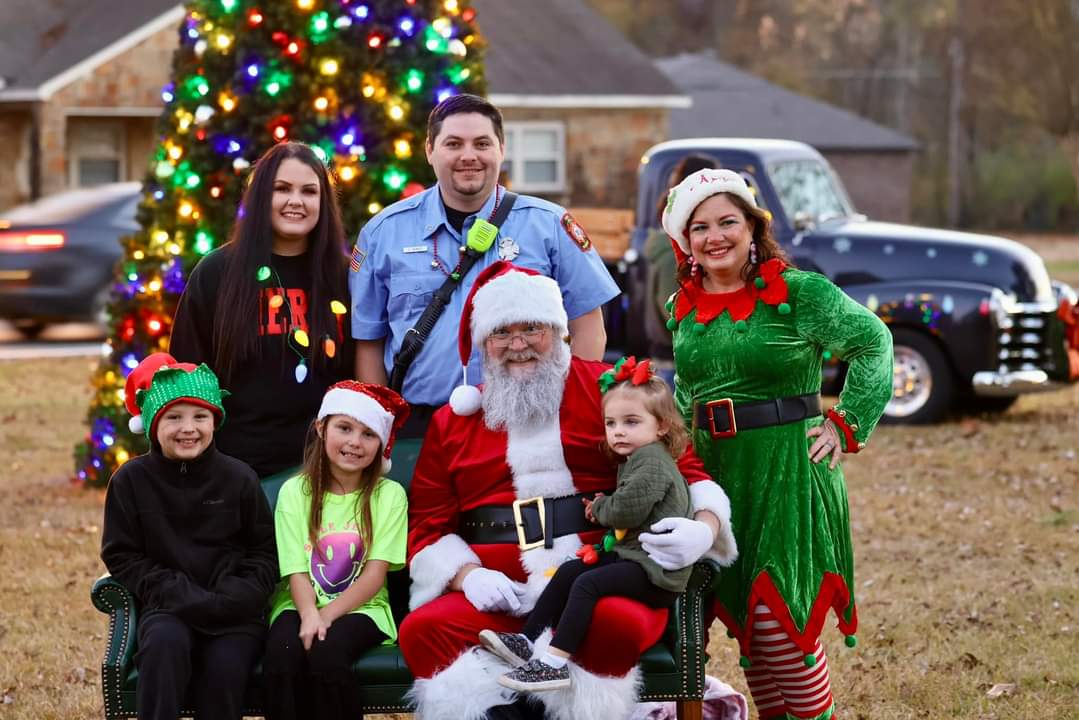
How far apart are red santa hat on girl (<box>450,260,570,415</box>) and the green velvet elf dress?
1.38ft

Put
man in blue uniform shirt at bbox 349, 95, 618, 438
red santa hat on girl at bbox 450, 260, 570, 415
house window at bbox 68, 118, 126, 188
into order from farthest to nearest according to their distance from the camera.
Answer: house window at bbox 68, 118, 126, 188 < man in blue uniform shirt at bbox 349, 95, 618, 438 < red santa hat on girl at bbox 450, 260, 570, 415

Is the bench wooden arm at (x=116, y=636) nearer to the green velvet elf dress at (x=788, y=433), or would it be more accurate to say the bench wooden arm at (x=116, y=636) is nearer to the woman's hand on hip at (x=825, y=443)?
the green velvet elf dress at (x=788, y=433)

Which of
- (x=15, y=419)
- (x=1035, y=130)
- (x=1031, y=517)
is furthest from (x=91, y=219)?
(x=1035, y=130)

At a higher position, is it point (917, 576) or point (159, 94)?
point (159, 94)

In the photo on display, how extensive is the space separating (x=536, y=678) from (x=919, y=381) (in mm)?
8149

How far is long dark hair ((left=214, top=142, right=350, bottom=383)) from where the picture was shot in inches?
197

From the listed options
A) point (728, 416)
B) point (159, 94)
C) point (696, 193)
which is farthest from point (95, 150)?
point (728, 416)

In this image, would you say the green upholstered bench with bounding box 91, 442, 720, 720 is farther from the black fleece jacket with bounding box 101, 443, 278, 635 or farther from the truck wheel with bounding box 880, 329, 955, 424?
the truck wheel with bounding box 880, 329, 955, 424

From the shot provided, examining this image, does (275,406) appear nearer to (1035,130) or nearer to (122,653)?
(122,653)

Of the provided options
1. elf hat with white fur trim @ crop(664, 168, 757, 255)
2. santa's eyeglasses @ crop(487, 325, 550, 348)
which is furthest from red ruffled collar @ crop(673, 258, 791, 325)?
santa's eyeglasses @ crop(487, 325, 550, 348)

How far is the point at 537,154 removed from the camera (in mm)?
28031

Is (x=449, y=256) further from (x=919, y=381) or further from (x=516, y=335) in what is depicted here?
(x=919, y=381)

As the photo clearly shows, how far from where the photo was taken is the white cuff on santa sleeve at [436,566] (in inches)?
181

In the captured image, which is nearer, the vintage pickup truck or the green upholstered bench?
the green upholstered bench
